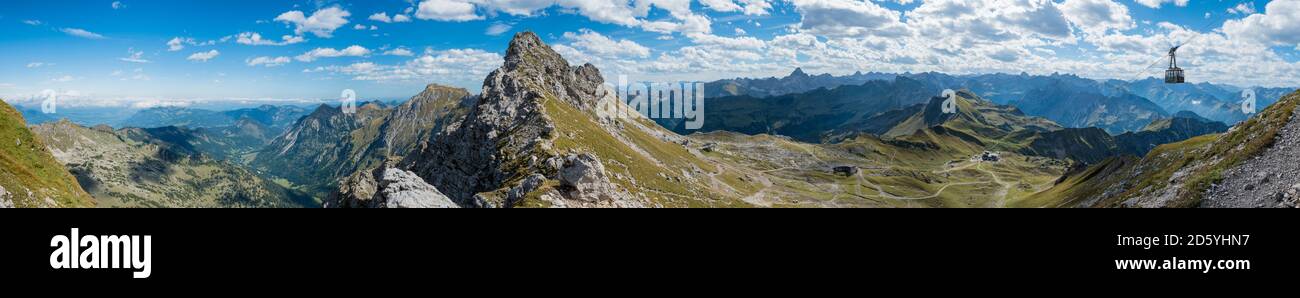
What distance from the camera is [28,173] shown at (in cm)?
6394

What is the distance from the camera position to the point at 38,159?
70500 millimetres

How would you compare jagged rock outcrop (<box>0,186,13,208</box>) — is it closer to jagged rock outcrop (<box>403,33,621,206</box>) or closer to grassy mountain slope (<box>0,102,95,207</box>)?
grassy mountain slope (<box>0,102,95,207</box>)

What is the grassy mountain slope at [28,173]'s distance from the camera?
5597 centimetres

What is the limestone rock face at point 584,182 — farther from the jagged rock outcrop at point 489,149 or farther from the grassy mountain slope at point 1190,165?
the grassy mountain slope at point 1190,165

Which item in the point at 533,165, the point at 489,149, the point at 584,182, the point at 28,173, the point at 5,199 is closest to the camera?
the point at 5,199

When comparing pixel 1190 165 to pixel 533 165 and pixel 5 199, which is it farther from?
pixel 5 199

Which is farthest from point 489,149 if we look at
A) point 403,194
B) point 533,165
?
point 403,194

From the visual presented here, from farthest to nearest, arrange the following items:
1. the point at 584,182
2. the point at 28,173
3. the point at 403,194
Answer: the point at 584,182 → the point at 403,194 → the point at 28,173

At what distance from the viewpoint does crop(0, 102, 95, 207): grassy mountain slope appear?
5597cm

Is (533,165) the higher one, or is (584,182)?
(533,165)

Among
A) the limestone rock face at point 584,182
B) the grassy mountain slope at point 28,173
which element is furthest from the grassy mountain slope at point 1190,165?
the grassy mountain slope at point 28,173
